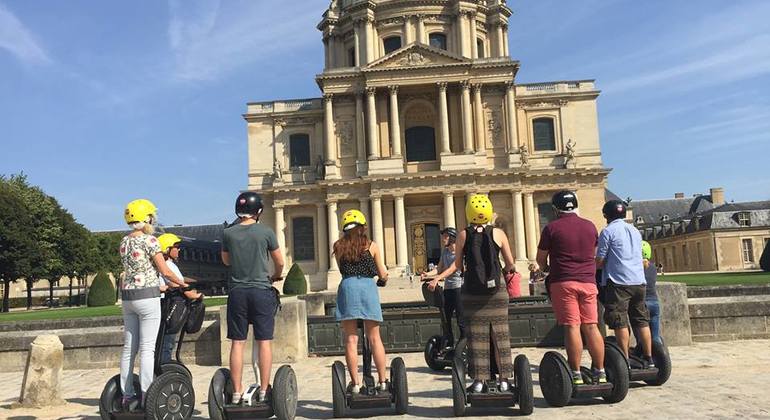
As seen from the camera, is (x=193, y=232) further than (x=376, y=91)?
Yes

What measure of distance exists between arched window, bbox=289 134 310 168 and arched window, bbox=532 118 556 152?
596 inches

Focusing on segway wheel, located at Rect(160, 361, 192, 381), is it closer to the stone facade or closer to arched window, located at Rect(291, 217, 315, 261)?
the stone facade

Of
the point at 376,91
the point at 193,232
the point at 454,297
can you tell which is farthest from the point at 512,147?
the point at 193,232

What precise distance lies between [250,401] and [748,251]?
188ft

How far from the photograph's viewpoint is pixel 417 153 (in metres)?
40.6

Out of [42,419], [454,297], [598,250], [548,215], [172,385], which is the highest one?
[548,215]

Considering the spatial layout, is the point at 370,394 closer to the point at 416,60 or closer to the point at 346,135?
the point at 416,60

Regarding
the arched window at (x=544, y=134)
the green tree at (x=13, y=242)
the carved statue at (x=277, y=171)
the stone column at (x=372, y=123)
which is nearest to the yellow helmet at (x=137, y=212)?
the stone column at (x=372, y=123)

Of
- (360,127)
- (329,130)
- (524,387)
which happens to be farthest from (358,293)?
(329,130)

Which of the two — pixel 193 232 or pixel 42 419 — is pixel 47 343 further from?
pixel 193 232

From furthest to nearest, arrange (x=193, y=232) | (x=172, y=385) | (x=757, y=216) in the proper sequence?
(x=193, y=232) < (x=757, y=216) < (x=172, y=385)

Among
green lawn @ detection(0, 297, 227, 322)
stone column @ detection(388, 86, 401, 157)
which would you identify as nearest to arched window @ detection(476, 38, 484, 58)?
stone column @ detection(388, 86, 401, 157)

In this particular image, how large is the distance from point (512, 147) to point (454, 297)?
3170 centimetres

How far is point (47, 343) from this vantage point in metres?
7.37
